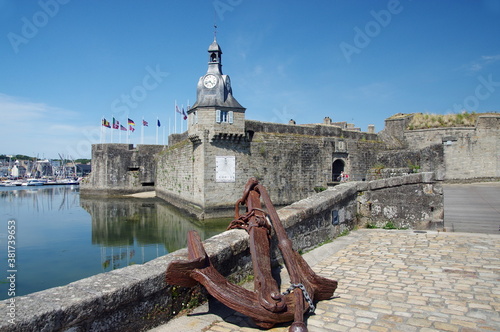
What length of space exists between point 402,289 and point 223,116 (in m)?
15.8

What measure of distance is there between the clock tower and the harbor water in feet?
14.8

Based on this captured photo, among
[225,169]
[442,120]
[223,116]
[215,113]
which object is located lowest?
[225,169]

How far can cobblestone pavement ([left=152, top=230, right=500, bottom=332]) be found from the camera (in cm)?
278

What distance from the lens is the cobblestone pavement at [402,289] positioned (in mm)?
2777

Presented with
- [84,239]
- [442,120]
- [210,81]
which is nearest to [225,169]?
[210,81]

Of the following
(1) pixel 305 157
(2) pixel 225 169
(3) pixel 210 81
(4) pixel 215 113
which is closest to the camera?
(4) pixel 215 113

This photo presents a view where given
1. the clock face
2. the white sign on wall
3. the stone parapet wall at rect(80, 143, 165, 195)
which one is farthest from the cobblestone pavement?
the stone parapet wall at rect(80, 143, 165, 195)

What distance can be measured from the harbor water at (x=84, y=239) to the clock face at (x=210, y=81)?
722cm

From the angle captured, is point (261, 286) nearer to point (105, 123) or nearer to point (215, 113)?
point (215, 113)

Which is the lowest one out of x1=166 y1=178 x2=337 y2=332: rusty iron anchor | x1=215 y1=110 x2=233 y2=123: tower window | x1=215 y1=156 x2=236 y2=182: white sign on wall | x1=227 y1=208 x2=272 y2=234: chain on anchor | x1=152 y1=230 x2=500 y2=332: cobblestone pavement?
x1=152 y1=230 x2=500 y2=332: cobblestone pavement

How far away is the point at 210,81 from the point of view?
19984 mm

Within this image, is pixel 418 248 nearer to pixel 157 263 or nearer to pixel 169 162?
pixel 157 263

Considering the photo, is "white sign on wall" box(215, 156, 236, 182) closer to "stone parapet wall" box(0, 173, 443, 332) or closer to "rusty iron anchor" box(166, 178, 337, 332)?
"stone parapet wall" box(0, 173, 443, 332)

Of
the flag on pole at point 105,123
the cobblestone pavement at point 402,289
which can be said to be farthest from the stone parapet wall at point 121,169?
the cobblestone pavement at point 402,289
